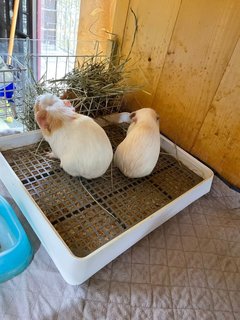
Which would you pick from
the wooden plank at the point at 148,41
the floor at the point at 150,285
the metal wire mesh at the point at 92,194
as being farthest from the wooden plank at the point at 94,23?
the floor at the point at 150,285

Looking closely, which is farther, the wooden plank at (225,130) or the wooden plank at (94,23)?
the wooden plank at (94,23)

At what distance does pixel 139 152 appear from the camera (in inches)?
28.5

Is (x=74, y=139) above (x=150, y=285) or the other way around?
above

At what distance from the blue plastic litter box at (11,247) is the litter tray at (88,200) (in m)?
0.04

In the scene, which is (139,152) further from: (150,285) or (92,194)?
(150,285)

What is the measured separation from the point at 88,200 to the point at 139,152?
0.66ft

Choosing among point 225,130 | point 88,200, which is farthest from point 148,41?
point 88,200

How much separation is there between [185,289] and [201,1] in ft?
2.75

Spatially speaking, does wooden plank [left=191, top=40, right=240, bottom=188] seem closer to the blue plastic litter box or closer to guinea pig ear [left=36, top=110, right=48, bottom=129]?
guinea pig ear [left=36, top=110, right=48, bottom=129]

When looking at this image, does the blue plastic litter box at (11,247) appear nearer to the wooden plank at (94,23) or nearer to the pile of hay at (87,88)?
the pile of hay at (87,88)

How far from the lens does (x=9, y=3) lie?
5.77 feet

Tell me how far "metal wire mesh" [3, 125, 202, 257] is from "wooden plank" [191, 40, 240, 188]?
0.12 meters

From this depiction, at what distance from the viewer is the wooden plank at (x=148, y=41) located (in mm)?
898

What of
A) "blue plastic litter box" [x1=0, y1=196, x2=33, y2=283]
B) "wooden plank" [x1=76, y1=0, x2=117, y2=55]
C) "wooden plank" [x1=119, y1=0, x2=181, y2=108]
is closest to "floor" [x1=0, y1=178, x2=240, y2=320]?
"blue plastic litter box" [x1=0, y1=196, x2=33, y2=283]
